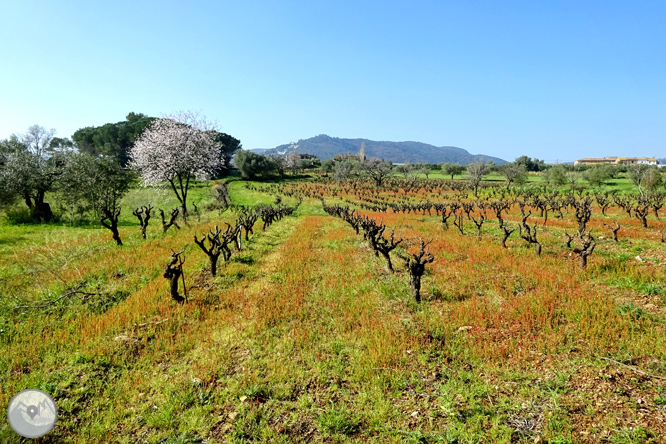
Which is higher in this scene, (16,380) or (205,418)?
(16,380)

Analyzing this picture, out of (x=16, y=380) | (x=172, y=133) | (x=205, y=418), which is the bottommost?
(x=205, y=418)

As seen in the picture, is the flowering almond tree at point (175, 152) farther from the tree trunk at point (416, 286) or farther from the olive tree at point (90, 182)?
the tree trunk at point (416, 286)

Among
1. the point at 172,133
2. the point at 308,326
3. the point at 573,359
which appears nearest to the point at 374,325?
the point at 308,326

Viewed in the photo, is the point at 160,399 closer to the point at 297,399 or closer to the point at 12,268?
the point at 297,399

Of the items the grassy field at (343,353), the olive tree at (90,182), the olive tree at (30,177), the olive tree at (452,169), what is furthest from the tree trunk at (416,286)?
the olive tree at (452,169)

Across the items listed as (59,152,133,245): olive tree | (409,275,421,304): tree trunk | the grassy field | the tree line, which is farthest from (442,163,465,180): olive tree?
(409,275,421,304): tree trunk

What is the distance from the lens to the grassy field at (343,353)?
521 cm

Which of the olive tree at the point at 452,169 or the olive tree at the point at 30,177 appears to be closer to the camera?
the olive tree at the point at 30,177

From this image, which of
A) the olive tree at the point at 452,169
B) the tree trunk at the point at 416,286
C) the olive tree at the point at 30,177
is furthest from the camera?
the olive tree at the point at 452,169

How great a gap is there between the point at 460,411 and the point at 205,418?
5.01 m

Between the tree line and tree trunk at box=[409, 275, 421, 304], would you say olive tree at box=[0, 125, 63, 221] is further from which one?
tree trunk at box=[409, 275, 421, 304]

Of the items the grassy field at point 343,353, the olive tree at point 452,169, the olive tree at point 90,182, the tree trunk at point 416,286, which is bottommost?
the grassy field at point 343,353

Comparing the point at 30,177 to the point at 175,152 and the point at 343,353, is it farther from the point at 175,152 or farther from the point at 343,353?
the point at 343,353

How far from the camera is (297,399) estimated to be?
19.7 ft
